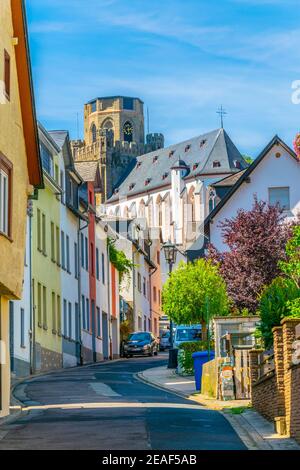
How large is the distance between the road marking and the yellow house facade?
534 cm

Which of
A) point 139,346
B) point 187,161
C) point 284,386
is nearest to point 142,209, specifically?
point 187,161

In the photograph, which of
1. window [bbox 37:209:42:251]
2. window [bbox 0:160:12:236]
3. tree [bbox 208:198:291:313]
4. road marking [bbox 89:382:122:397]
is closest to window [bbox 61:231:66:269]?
window [bbox 37:209:42:251]

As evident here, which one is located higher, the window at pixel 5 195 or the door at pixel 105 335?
the window at pixel 5 195

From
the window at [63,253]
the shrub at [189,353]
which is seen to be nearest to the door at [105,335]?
the window at [63,253]

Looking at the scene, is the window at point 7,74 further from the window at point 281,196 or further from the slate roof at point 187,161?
the slate roof at point 187,161

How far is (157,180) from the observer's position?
158 meters

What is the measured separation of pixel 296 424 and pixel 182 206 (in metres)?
131

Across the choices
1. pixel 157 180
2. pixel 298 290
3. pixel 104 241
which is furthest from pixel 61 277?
pixel 157 180

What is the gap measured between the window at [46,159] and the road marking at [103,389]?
1386cm

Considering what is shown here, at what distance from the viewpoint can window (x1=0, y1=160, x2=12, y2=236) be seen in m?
21.7

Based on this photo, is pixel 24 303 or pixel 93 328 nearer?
pixel 24 303

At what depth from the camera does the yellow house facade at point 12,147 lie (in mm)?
21562

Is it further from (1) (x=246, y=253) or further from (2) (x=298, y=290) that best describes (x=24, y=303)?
(2) (x=298, y=290)

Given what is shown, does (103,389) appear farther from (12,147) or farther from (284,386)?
(284,386)
